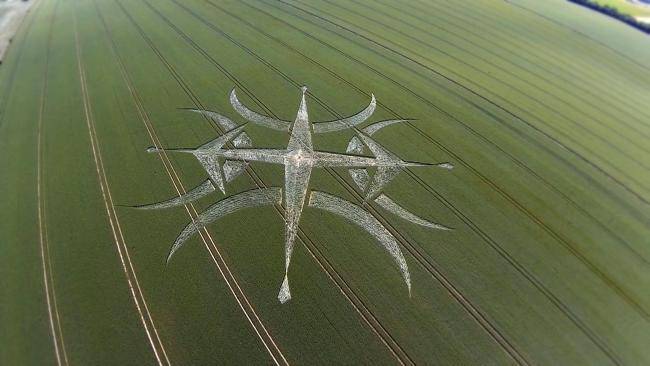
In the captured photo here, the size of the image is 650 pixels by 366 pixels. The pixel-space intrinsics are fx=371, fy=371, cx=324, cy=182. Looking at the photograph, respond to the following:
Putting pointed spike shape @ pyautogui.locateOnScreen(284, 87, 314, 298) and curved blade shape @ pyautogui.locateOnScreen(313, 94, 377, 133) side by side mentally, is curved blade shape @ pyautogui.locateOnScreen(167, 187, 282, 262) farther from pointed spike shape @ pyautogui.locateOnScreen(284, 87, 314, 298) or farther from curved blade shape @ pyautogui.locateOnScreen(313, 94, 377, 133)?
curved blade shape @ pyautogui.locateOnScreen(313, 94, 377, 133)

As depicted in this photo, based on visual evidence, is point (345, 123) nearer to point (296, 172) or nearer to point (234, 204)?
point (296, 172)

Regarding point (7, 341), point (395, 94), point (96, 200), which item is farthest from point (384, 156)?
point (7, 341)

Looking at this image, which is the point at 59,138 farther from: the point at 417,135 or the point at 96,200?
the point at 417,135

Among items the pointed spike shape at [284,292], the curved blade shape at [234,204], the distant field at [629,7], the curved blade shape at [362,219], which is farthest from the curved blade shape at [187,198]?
the distant field at [629,7]

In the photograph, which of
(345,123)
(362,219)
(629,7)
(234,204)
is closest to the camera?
(362,219)

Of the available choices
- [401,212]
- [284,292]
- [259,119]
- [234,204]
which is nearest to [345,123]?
[259,119]

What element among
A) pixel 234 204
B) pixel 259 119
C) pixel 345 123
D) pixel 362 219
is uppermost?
pixel 345 123
